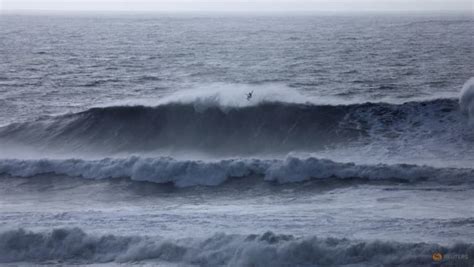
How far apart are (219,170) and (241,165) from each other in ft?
1.75

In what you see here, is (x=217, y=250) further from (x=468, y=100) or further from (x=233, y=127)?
(x=468, y=100)

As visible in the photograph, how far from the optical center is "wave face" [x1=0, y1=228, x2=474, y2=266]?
7164 millimetres

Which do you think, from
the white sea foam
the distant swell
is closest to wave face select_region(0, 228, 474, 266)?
the distant swell

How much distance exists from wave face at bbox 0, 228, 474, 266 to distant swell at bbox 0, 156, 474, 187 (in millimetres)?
4120

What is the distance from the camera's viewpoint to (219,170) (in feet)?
41.0

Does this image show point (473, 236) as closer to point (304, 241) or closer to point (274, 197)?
point (304, 241)

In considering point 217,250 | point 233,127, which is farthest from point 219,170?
point 217,250

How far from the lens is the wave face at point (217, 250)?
716cm

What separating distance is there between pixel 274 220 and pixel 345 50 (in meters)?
24.5

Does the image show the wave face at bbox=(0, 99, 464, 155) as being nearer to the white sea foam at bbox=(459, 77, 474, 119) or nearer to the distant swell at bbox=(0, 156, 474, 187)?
the white sea foam at bbox=(459, 77, 474, 119)

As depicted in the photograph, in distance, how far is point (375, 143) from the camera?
13.6 m

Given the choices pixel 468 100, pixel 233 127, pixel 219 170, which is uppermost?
pixel 468 100

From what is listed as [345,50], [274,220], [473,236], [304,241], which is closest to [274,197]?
[274,220]

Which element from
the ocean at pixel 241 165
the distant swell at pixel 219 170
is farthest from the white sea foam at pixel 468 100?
the distant swell at pixel 219 170
